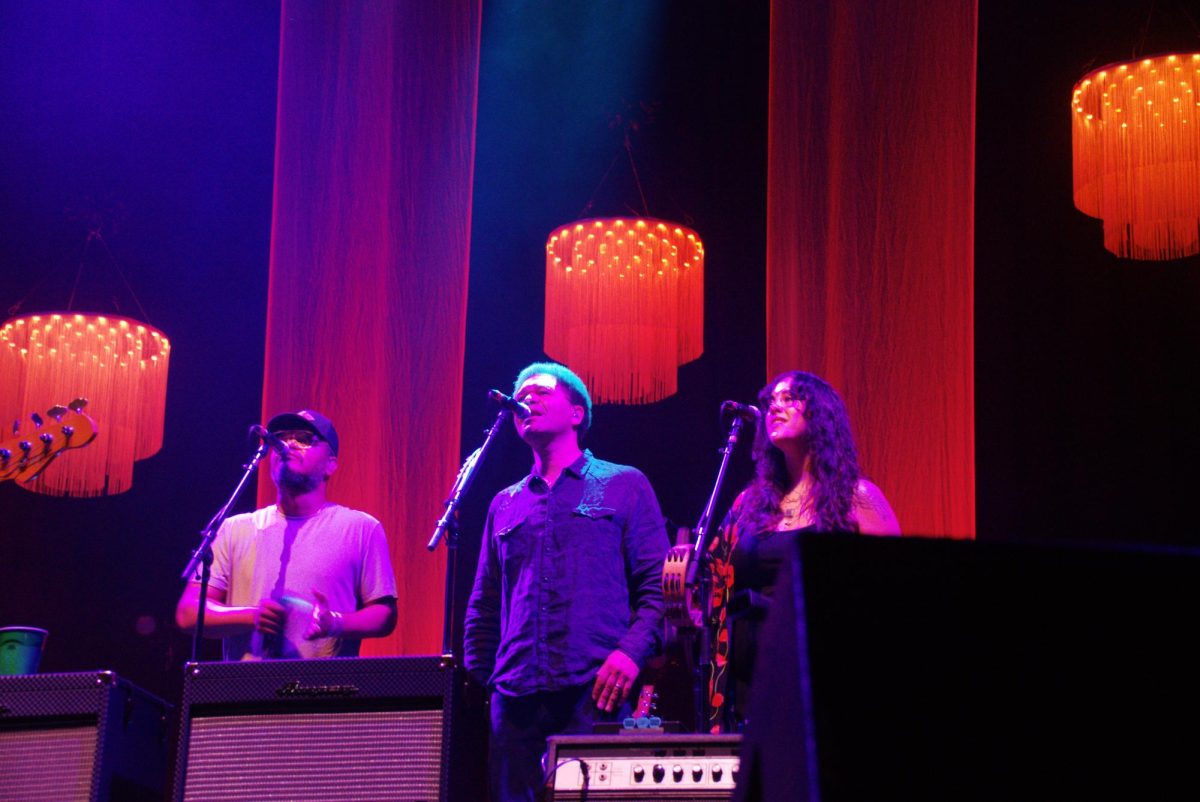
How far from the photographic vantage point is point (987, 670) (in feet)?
3.44

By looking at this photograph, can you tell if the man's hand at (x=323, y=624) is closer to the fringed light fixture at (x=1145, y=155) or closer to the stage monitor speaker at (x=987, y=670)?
the fringed light fixture at (x=1145, y=155)

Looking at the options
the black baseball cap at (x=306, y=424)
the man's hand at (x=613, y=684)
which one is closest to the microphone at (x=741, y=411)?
the man's hand at (x=613, y=684)

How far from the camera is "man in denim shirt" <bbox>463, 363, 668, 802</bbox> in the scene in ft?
13.8

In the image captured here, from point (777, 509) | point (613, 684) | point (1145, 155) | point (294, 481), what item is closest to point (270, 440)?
point (294, 481)

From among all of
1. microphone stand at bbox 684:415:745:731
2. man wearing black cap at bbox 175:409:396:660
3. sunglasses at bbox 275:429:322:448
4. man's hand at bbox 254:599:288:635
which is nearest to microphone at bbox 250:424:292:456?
man wearing black cap at bbox 175:409:396:660

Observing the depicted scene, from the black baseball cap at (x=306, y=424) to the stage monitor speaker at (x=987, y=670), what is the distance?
410 centimetres

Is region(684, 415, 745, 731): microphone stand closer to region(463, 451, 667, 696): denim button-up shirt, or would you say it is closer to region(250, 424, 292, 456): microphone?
region(463, 451, 667, 696): denim button-up shirt

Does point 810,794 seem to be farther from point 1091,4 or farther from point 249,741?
point 1091,4

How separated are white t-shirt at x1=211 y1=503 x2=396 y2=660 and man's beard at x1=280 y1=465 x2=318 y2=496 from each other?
0.10m

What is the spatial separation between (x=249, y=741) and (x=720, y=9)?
4.77 m

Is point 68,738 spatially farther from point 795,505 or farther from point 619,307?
point 619,307

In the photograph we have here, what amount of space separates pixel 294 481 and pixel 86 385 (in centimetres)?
199

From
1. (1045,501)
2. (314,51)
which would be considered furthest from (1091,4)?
(314,51)

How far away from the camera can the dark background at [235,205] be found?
22.5 ft
